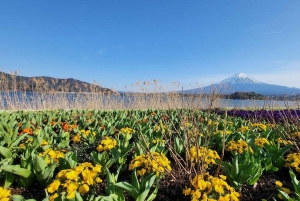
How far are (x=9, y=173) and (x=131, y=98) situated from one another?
30.8 feet

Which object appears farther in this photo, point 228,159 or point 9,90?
point 9,90

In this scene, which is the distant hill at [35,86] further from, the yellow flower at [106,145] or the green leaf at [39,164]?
the green leaf at [39,164]

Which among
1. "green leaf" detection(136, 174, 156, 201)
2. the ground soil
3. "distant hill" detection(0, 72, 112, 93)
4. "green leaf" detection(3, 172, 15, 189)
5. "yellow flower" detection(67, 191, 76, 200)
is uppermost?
"distant hill" detection(0, 72, 112, 93)

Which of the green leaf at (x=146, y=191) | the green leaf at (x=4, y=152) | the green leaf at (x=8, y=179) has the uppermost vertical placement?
the green leaf at (x=4, y=152)

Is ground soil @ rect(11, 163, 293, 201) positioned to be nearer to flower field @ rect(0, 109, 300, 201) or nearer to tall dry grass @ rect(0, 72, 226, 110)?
flower field @ rect(0, 109, 300, 201)

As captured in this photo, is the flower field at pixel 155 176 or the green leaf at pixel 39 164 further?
the green leaf at pixel 39 164

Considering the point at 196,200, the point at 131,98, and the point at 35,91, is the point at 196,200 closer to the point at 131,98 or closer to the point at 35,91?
the point at 131,98

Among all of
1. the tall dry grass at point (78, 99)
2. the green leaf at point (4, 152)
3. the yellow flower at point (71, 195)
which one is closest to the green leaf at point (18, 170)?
the green leaf at point (4, 152)

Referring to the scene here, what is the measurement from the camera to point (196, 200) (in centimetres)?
161

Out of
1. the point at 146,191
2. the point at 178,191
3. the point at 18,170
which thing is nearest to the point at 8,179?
the point at 18,170

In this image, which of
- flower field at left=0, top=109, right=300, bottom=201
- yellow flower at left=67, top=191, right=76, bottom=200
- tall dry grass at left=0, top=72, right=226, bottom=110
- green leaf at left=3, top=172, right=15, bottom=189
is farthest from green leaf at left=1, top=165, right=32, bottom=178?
tall dry grass at left=0, top=72, right=226, bottom=110

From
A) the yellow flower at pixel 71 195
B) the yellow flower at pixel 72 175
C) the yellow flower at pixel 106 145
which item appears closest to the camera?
the yellow flower at pixel 71 195

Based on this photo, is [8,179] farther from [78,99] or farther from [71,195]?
[78,99]

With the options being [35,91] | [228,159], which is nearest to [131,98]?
[35,91]
